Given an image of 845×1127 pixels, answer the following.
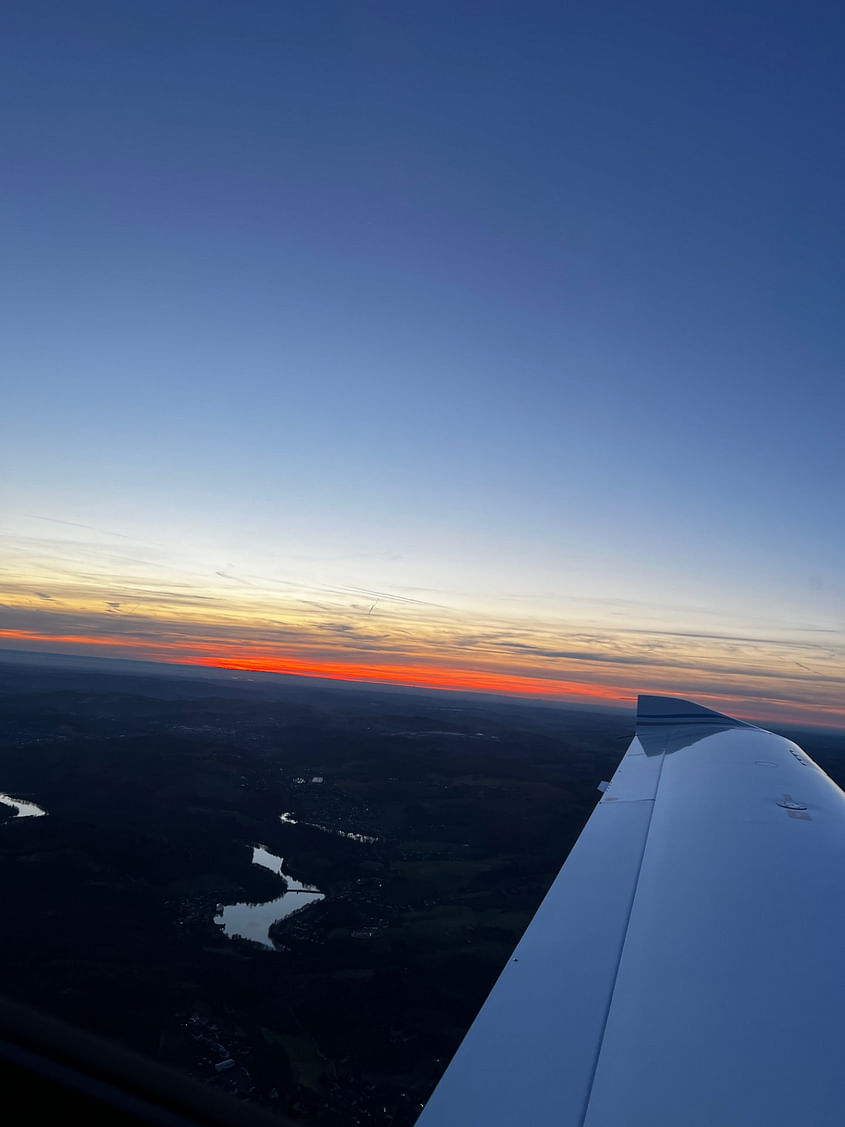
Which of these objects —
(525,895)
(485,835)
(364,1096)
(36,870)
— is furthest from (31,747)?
(364,1096)

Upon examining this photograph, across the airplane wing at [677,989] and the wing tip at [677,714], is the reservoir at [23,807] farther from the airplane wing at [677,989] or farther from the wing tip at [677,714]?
the airplane wing at [677,989]

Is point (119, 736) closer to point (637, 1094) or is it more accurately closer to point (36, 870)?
point (36, 870)

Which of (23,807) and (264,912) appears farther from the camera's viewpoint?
(23,807)

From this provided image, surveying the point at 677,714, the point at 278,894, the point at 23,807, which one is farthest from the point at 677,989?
the point at 23,807

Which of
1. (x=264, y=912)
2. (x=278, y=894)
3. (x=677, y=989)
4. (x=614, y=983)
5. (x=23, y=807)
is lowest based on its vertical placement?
(x=23, y=807)

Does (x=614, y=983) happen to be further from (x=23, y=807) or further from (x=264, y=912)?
(x=23, y=807)
